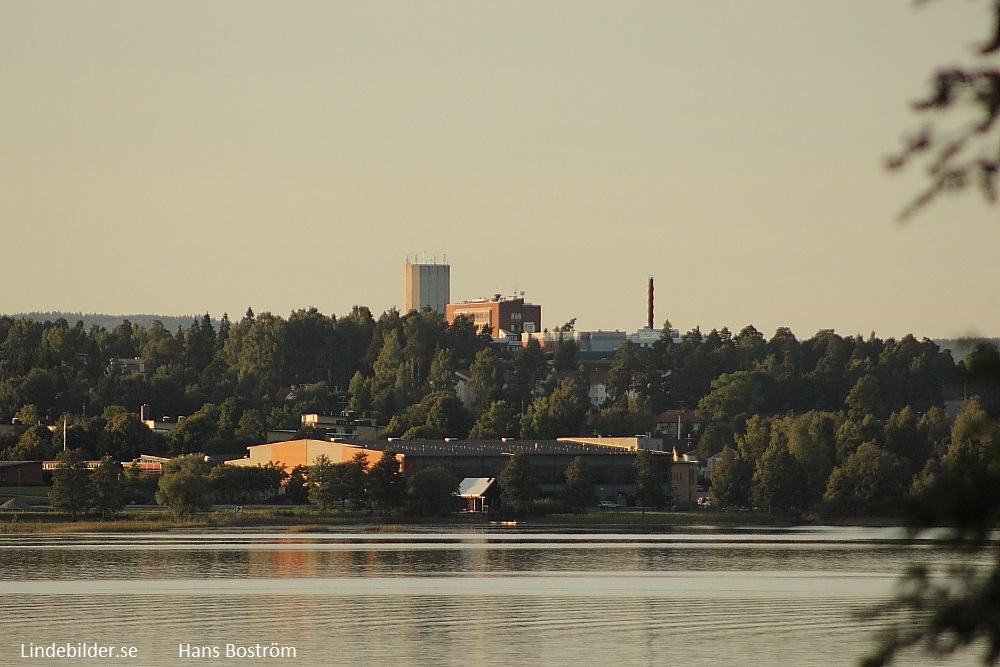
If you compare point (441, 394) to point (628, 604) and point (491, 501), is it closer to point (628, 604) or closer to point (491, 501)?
point (491, 501)

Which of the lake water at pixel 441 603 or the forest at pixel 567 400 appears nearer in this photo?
the lake water at pixel 441 603

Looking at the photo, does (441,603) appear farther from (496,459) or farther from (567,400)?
(567,400)

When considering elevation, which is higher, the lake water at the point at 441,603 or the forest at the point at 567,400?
the forest at the point at 567,400

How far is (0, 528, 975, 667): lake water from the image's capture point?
32250mm

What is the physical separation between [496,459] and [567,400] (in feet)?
113

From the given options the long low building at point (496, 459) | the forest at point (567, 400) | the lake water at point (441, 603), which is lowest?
the lake water at point (441, 603)

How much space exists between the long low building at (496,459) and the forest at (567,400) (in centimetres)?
412

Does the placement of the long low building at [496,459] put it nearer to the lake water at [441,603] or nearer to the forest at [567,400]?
the forest at [567,400]

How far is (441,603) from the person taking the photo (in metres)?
42.8

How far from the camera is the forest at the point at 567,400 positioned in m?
114

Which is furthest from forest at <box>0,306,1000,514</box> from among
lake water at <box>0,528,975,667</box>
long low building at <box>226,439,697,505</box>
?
lake water at <box>0,528,975,667</box>

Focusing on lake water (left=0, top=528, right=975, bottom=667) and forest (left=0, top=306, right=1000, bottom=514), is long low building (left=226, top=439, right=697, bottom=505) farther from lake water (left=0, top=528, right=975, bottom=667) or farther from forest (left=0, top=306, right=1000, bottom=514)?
lake water (left=0, top=528, right=975, bottom=667)

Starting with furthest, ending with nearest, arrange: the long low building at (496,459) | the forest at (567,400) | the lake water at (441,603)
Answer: the long low building at (496,459) < the forest at (567,400) < the lake water at (441,603)

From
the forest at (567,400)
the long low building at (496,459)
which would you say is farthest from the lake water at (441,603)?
the long low building at (496,459)
